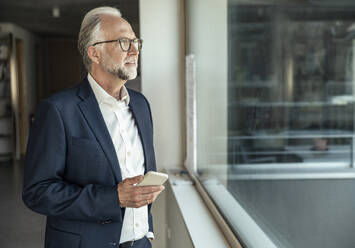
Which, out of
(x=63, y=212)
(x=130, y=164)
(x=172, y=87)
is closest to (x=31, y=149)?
(x=63, y=212)

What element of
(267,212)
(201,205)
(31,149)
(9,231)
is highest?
(31,149)

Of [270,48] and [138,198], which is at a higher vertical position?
[270,48]

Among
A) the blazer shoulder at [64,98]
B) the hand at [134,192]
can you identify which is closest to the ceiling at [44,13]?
the blazer shoulder at [64,98]

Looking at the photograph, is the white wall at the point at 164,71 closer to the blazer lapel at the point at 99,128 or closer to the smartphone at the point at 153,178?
the blazer lapel at the point at 99,128

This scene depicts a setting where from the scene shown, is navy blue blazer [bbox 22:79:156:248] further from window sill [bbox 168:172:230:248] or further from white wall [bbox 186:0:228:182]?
white wall [bbox 186:0:228:182]

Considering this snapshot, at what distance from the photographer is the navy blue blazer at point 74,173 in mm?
1554

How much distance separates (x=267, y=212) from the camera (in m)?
1.77

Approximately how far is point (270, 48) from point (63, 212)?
3.64 feet

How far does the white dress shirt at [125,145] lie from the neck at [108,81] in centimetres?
2

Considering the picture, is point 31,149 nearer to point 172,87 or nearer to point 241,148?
point 241,148

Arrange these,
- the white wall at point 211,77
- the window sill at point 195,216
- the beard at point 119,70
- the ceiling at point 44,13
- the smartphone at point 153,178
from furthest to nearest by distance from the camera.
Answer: the ceiling at point 44,13 → the white wall at point 211,77 → the window sill at point 195,216 → the beard at point 119,70 → the smartphone at point 153,178

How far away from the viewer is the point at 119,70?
1.66 m

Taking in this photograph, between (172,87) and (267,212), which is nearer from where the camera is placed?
(267,212)

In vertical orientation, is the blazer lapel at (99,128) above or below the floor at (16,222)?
above
